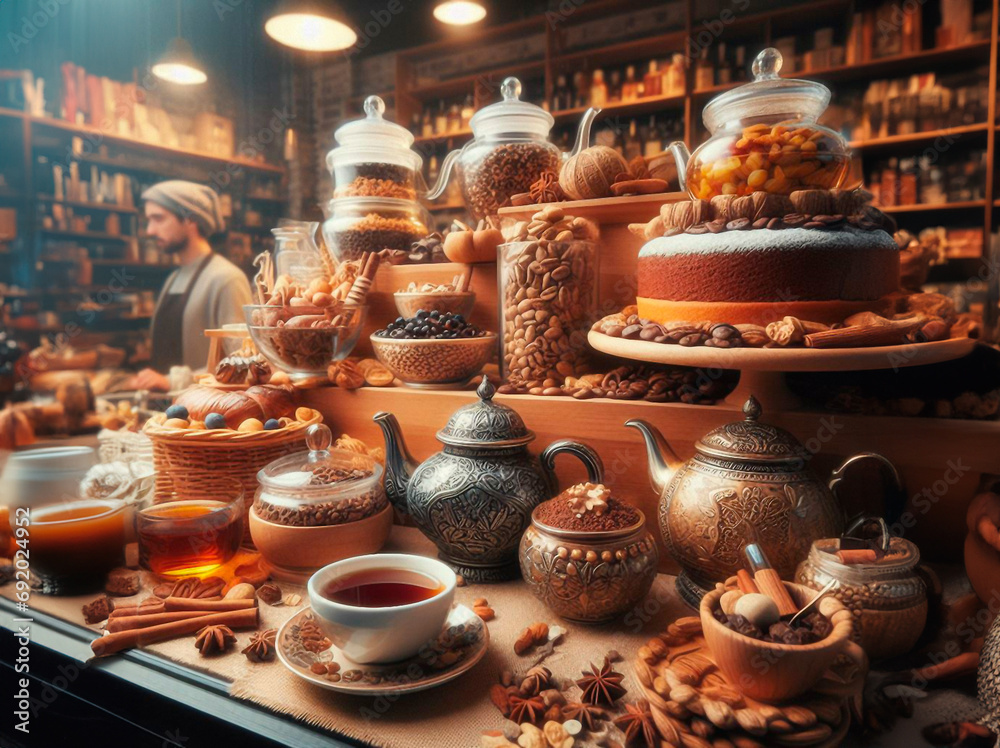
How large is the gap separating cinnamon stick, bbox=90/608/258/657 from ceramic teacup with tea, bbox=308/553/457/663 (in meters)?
0.18

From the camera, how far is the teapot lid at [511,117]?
4.66ft

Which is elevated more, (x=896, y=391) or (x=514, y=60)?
(x=514, y=60)

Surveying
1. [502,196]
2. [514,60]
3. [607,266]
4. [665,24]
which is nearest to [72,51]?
[514,60]

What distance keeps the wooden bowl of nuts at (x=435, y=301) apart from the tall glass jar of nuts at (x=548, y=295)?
12 cm

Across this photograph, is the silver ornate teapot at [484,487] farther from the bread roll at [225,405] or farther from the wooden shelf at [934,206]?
the wooden shelf at [934,206]

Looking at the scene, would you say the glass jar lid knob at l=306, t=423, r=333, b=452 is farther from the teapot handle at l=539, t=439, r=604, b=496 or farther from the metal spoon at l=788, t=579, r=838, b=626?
the metal spoon at l=788, t=579, r=838, b=626

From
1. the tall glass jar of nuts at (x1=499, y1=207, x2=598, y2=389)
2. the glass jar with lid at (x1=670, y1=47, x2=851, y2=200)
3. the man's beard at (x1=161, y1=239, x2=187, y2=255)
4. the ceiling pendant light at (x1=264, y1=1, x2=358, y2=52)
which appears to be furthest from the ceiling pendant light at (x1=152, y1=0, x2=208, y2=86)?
the glass jar with lid at (x1=670, y1=47, x2=851, y2=200)

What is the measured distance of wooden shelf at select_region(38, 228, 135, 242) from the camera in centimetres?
371

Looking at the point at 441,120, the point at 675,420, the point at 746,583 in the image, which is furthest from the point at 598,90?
the point at 746,583

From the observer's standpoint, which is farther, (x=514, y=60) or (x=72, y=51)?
(x=514, y=60)

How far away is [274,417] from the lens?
124 centimetres

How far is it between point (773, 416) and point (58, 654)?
3.47 ft

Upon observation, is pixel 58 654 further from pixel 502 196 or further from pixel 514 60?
pixel 514 60

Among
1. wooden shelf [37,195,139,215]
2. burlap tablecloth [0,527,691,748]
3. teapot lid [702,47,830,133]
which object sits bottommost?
burlap tablecloth [0,527,691,748]
